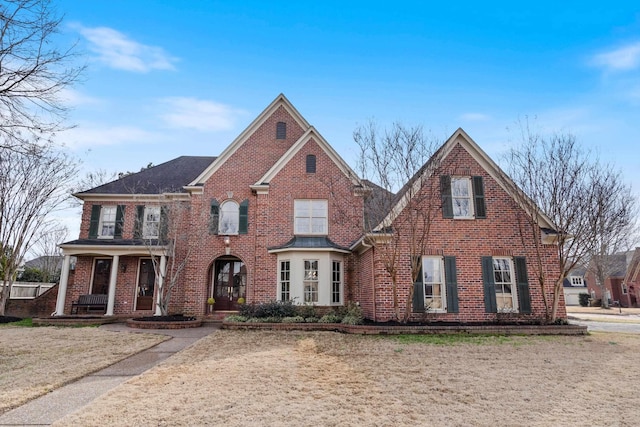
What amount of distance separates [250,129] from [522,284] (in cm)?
1299

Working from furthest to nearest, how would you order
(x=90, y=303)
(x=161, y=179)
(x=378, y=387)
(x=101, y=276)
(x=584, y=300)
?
1. (x=584, y=300)
2. (x=161, y=179)
3. (x=101, y=276)
4. (x=90, y=303)
5. (x=378, y=387)

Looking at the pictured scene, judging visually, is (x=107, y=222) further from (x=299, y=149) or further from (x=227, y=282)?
(x=299, y=149)

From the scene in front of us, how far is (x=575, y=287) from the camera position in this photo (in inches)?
2021

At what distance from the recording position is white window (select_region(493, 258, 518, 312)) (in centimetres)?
1249

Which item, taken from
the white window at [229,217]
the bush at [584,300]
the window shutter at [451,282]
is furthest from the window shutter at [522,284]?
the bush at [584,300]

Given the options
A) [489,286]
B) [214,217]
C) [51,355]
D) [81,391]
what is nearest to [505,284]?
[489,286]

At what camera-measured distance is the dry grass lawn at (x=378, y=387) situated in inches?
167

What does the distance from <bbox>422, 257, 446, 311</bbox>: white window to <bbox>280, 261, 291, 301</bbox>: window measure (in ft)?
17.4

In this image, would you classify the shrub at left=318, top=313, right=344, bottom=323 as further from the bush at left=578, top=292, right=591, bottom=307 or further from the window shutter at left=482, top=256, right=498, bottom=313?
the bush at left=578, top=292, right=591, bottom=307

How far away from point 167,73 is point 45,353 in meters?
8.00

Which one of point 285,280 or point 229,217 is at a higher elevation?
point 229,217

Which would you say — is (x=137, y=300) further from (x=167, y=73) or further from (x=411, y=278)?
(x=411, y=278)

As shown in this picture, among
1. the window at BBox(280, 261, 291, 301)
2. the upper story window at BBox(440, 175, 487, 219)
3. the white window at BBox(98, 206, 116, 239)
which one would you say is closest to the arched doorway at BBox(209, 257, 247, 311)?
the window at BBox(280, 261, 291, 301)

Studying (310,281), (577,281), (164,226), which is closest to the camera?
(310,281)
